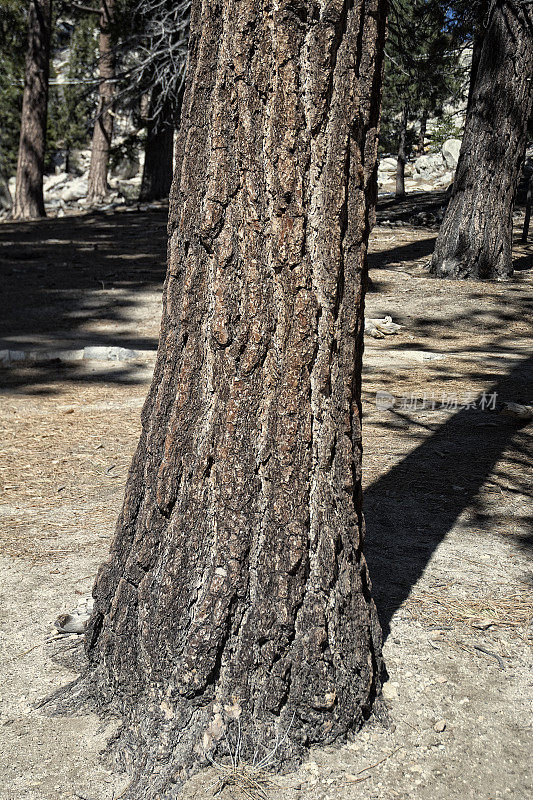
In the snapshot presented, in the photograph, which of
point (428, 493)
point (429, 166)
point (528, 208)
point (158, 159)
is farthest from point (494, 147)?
point (429, 166)

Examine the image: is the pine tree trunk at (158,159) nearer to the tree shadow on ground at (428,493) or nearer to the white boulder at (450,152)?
the tree shadow on ground at (428,493)

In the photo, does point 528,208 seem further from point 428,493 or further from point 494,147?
point 428,493

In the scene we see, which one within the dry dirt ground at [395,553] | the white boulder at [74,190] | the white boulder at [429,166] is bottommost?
the dry dirt ground at [395,553]

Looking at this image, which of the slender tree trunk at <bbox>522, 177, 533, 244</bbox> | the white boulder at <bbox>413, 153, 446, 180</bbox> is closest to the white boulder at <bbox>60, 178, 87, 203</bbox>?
→ the white boulder at <bbox>413, 153, 446, 180</bbox>

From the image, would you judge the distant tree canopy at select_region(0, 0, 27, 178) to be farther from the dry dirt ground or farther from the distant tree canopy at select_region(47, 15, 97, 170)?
the dry dirt ground

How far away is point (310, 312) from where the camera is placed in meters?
1.86

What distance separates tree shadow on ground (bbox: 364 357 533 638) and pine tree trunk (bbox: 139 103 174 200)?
12838 millimetres

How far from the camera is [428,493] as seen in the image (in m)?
3.62

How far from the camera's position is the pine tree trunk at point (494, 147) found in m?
8.38

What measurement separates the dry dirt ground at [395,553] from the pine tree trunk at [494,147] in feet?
5.08

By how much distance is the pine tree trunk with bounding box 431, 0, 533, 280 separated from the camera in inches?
330

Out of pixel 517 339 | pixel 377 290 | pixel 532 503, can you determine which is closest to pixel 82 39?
pixel 377 290

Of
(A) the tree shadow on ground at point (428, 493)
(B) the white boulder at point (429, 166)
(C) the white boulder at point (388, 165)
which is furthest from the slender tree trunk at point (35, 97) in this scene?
(C) the white boulder at point (388, 165)

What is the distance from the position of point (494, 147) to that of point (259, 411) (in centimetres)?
779
